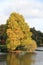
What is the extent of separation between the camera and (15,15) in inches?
2788

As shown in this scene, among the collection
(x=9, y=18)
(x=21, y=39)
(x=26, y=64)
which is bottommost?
(x=26, y=64)

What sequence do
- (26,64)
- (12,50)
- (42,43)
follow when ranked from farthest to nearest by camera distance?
(42,43) → (12,50) → (26,64)

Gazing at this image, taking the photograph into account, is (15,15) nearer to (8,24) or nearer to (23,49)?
(8,24)

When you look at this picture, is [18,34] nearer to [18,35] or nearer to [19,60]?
[18,35]

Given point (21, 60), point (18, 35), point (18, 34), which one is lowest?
point (21, 60)

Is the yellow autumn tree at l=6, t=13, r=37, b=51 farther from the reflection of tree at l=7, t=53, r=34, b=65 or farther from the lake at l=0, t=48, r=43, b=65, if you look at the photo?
the reflection of tree at l=7, t=53, r=34, b=65

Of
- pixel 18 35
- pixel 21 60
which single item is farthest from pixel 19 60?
pixel 18 35

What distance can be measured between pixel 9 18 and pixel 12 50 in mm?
6993

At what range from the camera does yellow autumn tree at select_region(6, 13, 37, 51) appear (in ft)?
225

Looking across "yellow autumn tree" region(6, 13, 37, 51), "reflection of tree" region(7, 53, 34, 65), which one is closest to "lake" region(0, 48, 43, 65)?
"reflection of tree" region(7, 53, 34, 65)

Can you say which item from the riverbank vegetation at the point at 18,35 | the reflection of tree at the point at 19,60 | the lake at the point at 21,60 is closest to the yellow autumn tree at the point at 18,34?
the riverbank vegetation at the point at 18,35

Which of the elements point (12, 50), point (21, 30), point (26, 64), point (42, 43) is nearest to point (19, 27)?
point (21, 30)

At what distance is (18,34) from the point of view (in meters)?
69.1

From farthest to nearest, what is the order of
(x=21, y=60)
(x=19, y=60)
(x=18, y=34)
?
(x=18, y=34) < (x=21, y=60) < (x=19, y=60)
